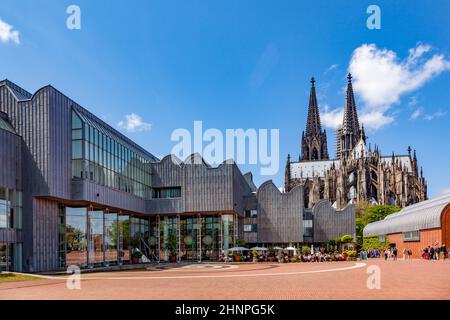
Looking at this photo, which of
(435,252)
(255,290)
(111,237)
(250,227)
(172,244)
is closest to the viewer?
(255,290)

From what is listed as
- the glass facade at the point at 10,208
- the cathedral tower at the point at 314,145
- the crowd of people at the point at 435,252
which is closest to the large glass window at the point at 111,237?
the glass facade at the point at 10,208

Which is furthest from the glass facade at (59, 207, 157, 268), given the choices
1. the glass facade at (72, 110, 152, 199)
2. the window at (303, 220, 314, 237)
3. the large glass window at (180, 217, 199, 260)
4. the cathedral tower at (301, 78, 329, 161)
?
the cathedral tower at (301, 78, 329, 161)

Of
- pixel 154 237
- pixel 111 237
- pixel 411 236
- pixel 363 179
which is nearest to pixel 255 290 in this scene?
pixel 111 237

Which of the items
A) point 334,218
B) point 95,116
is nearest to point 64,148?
point 95,116

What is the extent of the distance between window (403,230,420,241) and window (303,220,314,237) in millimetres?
17372

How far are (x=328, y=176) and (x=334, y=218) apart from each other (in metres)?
76.9

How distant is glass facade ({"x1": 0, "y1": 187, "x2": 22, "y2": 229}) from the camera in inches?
1436

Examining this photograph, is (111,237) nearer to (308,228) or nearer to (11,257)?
(11,257)

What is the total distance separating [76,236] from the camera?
44.5 metres

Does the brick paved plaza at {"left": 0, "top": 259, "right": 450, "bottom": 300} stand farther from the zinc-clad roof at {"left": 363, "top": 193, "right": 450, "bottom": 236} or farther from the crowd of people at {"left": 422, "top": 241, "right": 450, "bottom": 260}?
the zinc-clad roof at {"left": 363, "top": 193, "right": 450, "bottom": 236}

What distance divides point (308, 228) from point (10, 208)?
4691cm

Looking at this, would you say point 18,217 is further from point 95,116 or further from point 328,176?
point 328,176

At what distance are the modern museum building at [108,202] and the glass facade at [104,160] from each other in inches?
4.2

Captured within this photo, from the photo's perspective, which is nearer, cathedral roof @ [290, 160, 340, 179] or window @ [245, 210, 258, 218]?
window @ [245, 210, 258, 218]
